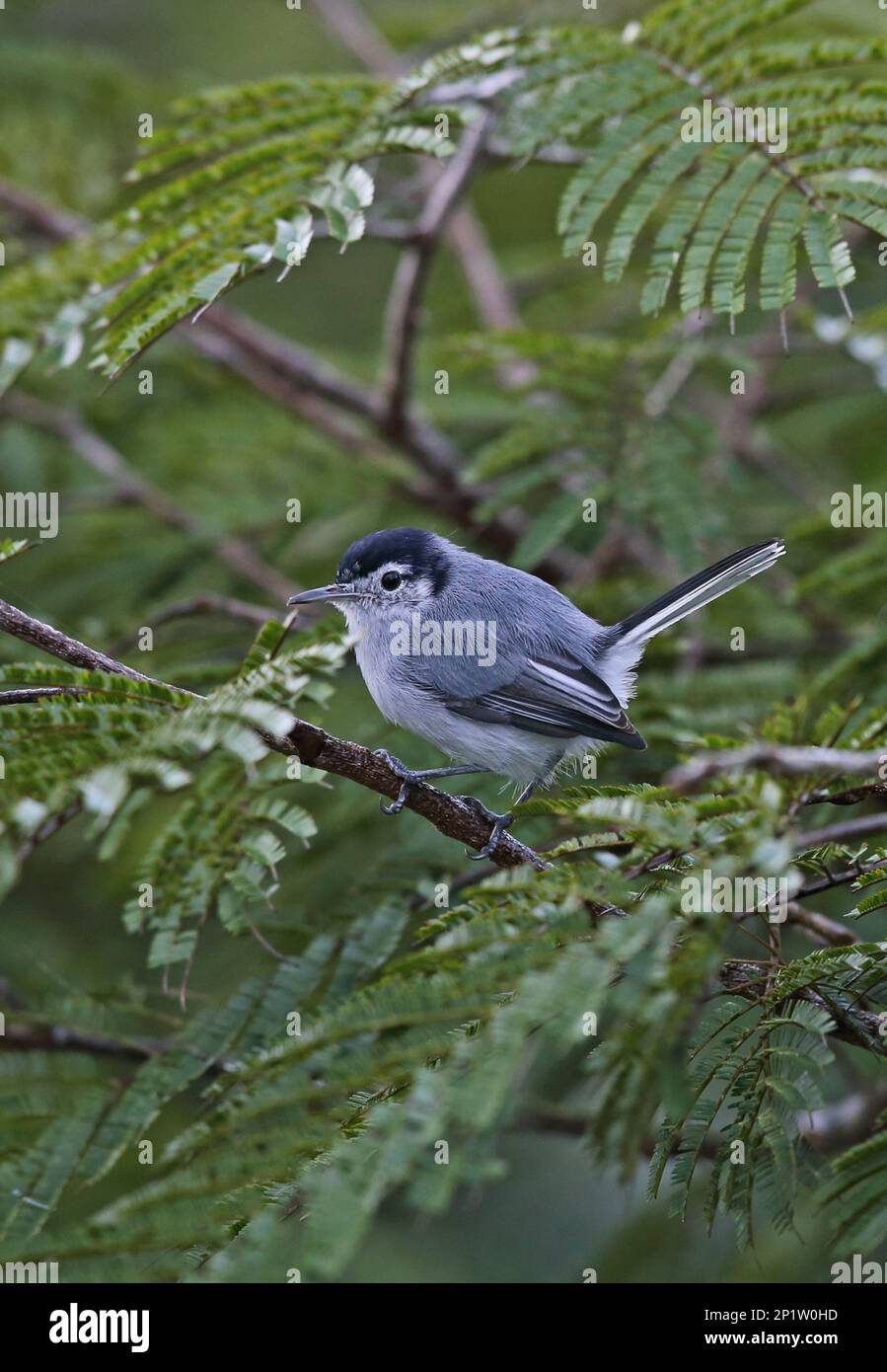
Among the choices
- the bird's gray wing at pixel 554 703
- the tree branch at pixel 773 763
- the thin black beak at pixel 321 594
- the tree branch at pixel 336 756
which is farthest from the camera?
the thin black beak at pixel 321 594

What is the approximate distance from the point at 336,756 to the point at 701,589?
57.8 inches

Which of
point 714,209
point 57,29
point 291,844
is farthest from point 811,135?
point 57,29

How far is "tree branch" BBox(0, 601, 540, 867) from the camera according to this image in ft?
6.29

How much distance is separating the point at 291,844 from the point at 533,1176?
103 inches

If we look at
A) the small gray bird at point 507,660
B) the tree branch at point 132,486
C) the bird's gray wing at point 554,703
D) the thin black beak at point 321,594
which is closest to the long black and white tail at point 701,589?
the small gray bird at point 507,660

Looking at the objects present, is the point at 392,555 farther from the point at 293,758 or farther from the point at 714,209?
the point at 293,758

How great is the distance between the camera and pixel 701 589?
3.17 metres

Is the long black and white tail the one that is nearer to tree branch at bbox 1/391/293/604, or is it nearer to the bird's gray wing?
the bird's gray wing

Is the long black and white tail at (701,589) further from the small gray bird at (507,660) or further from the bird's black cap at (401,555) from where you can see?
the bird's black cap at (401,555)

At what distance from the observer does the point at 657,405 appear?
3.93 meters

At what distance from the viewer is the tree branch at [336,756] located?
1917 mm

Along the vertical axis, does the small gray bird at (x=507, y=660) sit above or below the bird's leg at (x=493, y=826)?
above

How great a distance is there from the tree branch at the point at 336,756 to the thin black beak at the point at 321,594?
107cm

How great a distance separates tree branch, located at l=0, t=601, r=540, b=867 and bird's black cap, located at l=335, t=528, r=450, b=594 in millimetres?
1410
